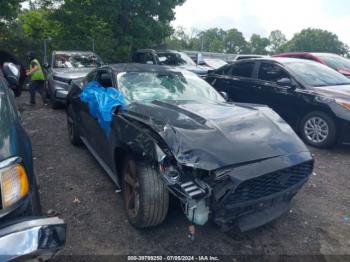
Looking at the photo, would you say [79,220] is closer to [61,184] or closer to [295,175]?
[61,184]

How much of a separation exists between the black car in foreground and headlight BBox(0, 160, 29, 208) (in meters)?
4.74

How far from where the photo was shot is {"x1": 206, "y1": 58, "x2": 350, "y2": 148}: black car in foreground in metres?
5.61

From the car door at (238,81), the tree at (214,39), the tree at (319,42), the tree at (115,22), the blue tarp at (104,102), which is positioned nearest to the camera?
the blue tarp at (104,102)

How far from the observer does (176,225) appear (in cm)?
329

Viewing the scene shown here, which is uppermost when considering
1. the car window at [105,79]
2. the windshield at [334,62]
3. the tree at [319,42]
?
the tree at [319,42]

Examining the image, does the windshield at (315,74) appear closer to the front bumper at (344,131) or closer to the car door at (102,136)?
the front bumper at (344,131)

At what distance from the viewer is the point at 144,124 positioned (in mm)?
3146

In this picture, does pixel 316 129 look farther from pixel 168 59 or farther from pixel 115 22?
pixel 115 22

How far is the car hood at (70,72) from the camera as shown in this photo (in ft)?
28.1

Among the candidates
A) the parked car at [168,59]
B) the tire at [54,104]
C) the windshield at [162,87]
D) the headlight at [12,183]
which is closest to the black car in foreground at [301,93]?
the windshield at [162,87]

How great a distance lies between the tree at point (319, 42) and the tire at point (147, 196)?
82.2m

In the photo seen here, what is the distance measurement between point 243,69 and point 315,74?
162 centimetres

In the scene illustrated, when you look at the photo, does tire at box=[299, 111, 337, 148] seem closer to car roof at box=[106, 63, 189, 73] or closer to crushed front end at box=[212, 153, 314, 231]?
car roof at box=[106, 63, 189, 73]

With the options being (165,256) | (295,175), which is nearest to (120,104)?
(165,256)
